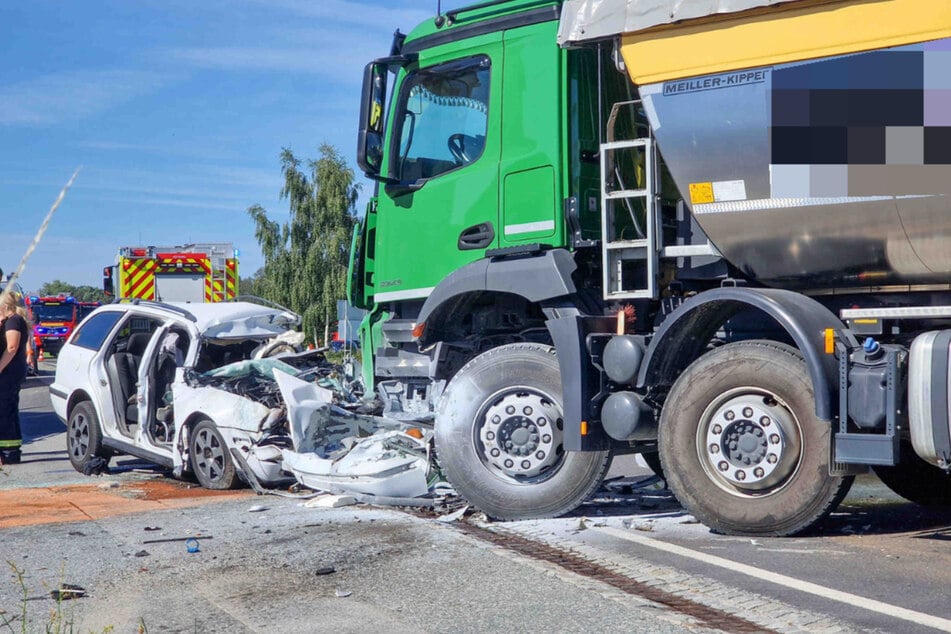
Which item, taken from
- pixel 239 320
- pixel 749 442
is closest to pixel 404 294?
pixel 239 320

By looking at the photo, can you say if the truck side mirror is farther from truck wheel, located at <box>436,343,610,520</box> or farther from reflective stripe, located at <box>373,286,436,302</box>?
truck wheel, located at <box>436,343,610,520</box>

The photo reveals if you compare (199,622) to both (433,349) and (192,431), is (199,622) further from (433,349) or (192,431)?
(192,431)

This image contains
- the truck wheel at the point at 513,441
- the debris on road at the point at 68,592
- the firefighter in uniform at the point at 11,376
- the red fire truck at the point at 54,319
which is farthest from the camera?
the red fire truck at the point at 54,319

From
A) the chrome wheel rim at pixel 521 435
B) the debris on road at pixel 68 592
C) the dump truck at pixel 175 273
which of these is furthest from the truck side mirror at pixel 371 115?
the dump truck at pixel 175 273

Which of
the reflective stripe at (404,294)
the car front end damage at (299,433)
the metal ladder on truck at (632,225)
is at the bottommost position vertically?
the car front end damage at (299,433)

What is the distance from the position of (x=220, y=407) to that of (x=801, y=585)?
509cm

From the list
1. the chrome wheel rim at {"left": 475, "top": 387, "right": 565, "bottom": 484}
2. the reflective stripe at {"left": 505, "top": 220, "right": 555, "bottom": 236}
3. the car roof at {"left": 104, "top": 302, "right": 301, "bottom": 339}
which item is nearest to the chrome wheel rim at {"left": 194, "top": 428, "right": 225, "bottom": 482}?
the car roof at {"left": 104, "top": 302, "right": 301, "bottom": 339}

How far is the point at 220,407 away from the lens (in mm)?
8438

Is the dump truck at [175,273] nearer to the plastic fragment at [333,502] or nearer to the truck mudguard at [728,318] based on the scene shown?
the plastic fragment at [333,502]

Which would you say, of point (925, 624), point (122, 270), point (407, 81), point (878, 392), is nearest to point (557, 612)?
point (925, 624)

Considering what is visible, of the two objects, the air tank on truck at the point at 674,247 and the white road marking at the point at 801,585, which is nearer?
the white road marking at the point at 801,585

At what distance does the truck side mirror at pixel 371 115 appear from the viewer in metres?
7.45

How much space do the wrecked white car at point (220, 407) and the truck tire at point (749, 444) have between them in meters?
2.13

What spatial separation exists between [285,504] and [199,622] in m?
3.13
